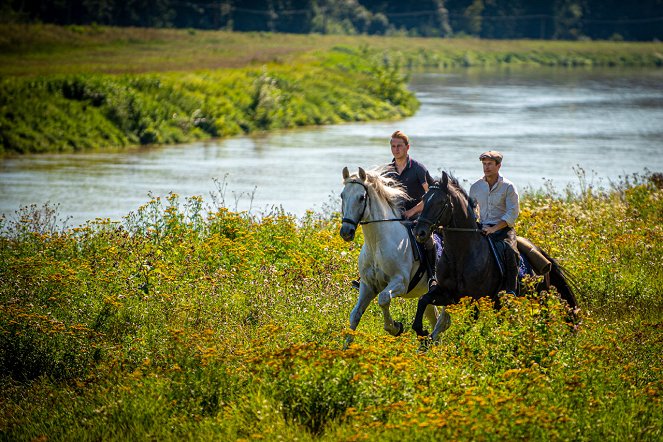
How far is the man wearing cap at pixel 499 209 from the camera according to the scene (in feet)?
33.6

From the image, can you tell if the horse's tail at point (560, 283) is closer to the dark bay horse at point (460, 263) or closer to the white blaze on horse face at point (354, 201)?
the dark bay horse at point (460, 263)

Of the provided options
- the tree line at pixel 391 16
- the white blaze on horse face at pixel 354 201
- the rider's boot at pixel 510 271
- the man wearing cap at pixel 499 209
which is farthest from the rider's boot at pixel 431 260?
the tree line at pixel 391 16

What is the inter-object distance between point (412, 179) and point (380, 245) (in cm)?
106

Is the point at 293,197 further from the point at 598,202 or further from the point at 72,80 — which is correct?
the point at 72,80

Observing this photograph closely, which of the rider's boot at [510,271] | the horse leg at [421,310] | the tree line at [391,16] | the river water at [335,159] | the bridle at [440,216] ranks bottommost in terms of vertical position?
the river water at [335,159]

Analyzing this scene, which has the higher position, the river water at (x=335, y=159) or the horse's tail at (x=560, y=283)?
the horse's tail at (x=560, y=283)

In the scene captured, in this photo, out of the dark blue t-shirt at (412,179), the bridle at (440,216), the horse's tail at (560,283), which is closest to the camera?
the bridle at (440,216)

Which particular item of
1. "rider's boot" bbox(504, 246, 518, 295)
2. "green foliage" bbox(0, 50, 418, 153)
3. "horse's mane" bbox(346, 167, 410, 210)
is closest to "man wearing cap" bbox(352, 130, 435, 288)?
"horse's mane" bbox(346, 167, 410, 210)

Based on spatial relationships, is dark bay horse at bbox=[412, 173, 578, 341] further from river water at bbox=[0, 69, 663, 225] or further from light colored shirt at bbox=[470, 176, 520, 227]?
river water at bbox=[0, 69, 663, 225]

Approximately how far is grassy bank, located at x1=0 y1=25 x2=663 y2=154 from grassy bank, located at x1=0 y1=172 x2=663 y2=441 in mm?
23501

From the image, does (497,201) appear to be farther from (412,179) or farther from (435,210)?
(412,179)

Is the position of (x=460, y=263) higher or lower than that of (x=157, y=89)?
lower

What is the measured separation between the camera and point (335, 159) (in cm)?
3422

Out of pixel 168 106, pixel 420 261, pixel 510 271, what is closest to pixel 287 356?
pixel 420 261
